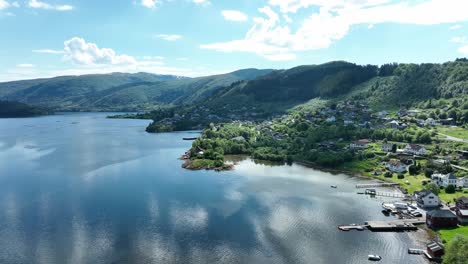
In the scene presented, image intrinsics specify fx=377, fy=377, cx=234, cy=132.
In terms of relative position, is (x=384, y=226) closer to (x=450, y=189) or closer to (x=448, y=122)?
(x=450, y=189)

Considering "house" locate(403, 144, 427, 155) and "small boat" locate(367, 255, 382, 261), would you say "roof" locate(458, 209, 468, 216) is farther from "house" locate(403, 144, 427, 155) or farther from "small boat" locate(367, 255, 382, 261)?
"house" locate(403, 144, 427, 155)

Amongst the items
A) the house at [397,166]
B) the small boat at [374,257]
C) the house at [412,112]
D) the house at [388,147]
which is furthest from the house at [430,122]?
the small boat at [374,257]

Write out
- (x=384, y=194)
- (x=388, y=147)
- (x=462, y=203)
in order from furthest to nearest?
(x=388, y=147) → (x=384, y=194) → (x=462, y=203)

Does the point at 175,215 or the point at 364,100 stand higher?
the point at 364,100

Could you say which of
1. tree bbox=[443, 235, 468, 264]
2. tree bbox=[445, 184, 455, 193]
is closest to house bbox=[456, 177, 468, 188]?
tree bbox=[445, 184, 455, 193]

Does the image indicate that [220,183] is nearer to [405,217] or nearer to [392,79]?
[405,217]

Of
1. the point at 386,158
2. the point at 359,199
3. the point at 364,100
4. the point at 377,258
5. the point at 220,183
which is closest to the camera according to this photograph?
the point at 377,258

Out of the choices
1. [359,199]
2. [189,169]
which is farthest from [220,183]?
[359,199]

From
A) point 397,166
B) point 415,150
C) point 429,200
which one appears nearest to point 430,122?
point 415,150
